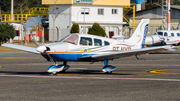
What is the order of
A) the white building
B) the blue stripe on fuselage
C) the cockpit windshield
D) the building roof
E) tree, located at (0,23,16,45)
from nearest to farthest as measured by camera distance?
the blue stripe on fuselage
the cockpit windshield
tree, located at (0,23,16,45)
the building roof
the white building

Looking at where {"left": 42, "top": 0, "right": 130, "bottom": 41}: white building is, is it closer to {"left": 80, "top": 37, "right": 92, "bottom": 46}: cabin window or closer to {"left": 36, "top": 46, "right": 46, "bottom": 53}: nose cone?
{"left": 80, "top": 37, "right": 92, "bottom": 46}: cabin window

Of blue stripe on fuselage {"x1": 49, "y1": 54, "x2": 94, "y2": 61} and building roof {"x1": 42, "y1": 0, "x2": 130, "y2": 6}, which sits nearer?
blue stripe on fuselage {"x1": 49, "y1": 54, "x2": 94, "y2": 61}

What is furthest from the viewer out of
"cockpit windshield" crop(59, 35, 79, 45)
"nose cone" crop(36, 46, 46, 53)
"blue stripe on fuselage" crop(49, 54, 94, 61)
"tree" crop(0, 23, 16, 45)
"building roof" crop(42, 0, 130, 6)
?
"building roof" crop(42, 0, 130, 6)

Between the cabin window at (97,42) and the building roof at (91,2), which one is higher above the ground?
the building roof at (91,2)

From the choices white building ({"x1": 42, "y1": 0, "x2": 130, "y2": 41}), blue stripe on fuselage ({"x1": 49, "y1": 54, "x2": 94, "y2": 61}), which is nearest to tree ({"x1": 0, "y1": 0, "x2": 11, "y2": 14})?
white building ({"x1": 42, "y1": 0, "x2": 130, "y2": 41})

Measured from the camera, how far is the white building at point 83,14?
182 feet

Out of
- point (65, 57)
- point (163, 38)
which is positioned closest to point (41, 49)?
point (65, 57)

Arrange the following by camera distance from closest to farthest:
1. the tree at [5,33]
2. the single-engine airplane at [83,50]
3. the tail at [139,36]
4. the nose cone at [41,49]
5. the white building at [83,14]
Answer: the nose cone at [41,49] → the single-engine airplane at [83,50] → the tail at [139,36] → the tree at [5,33] → the white building at [83,14]

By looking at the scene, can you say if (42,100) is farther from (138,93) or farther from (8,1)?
(8,1)

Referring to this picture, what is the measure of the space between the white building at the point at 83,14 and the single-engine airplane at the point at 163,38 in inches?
839

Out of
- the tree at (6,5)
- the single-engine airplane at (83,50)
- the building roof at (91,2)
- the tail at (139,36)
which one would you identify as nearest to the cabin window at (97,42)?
the single-engine airplane at (83,50)

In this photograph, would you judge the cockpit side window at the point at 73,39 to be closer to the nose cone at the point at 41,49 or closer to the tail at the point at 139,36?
the nose cone at the point at 41,49

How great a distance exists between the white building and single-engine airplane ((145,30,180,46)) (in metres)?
21.3

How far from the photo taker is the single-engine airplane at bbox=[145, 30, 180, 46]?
3088cm
